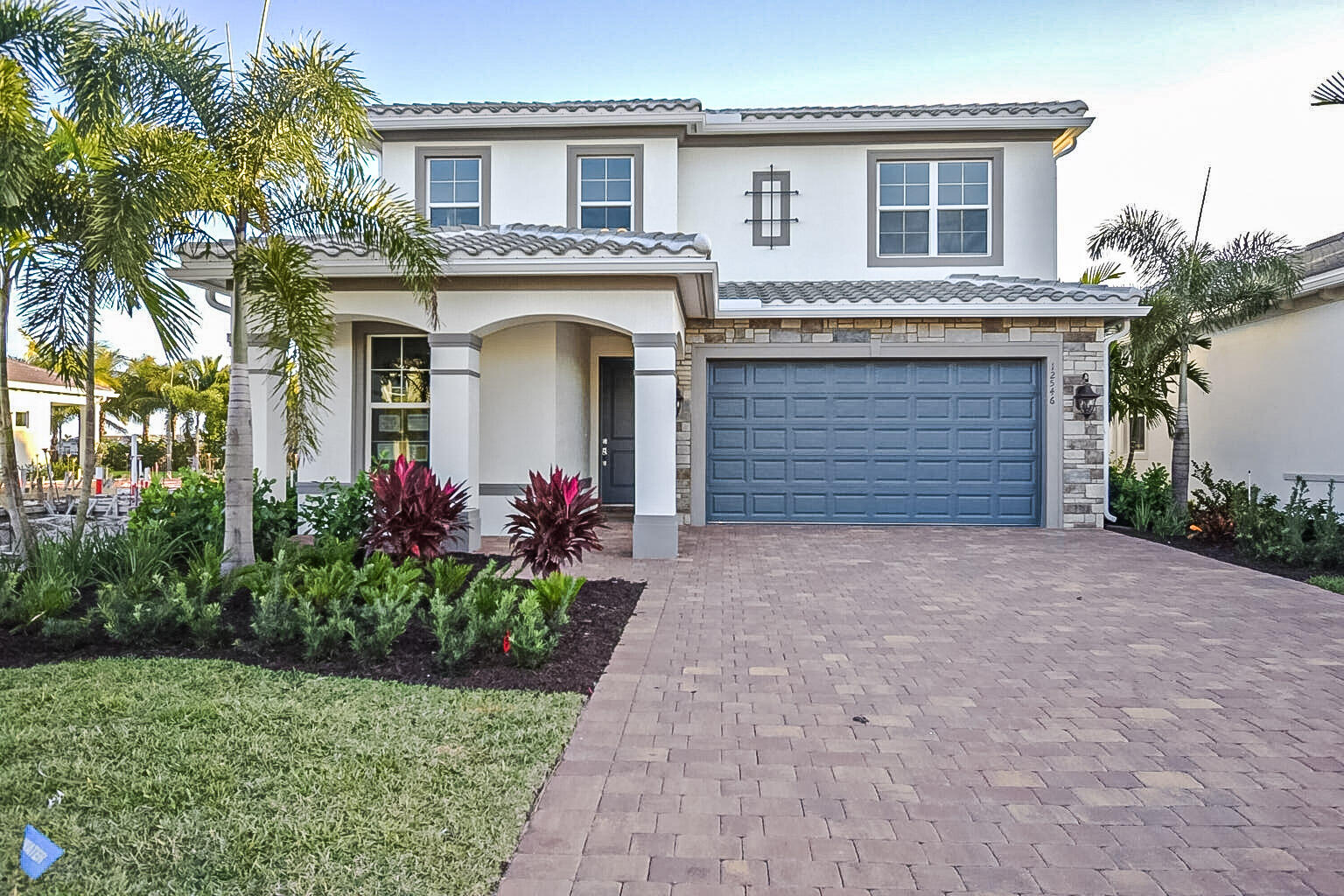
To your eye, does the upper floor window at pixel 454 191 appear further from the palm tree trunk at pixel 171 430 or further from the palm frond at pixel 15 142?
the palm tree trunk at pixel 171 430

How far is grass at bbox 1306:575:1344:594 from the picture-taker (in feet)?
25.4

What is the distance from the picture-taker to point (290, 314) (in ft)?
21.7

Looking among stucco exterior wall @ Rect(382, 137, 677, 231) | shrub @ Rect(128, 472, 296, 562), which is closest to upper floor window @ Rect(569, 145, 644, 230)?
stucco exterior wall @ Rect(382, 137, 677, 231)

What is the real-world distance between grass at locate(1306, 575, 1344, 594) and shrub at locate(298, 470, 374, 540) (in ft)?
30.1

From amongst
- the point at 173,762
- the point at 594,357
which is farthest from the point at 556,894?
the point at 594,357

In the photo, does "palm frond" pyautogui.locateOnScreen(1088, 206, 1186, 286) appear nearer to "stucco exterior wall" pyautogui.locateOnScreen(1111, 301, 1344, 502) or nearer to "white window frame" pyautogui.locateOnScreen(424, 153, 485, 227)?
"stucco exterior wall" pyautogui.locateOnScreen(1111, 301, 1344, 502)

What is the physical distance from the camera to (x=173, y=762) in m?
3.46

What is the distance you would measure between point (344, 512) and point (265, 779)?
563cm

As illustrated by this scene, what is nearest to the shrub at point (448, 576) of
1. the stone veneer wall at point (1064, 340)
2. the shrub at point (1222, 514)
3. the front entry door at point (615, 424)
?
the stone veneer wall at point (1064, 340)

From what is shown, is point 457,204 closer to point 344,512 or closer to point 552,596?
point 344,512

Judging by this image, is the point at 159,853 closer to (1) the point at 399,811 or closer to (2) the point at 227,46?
(1) the point at 399,811

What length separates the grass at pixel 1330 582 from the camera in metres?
7.75

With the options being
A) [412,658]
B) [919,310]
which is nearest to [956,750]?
[412,658]

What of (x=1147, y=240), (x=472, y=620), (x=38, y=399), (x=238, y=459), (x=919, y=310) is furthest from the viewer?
(x=38, y=399)
